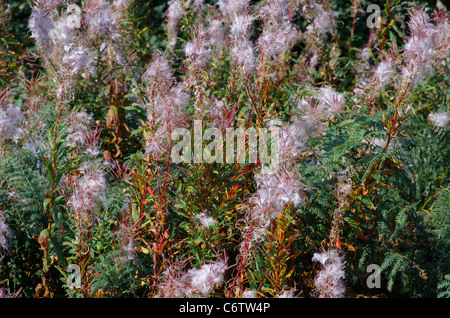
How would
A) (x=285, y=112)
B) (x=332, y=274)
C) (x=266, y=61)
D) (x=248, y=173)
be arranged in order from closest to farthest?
(x=332, y=274) → (x=266, y=61) → (x=248, y=173) → (x=285, y=112)

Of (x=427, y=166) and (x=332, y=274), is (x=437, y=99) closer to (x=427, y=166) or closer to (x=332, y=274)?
(x=427, y=166)

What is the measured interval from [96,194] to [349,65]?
7.93ft

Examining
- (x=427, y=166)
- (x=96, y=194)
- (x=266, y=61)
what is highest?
(x=266, y=61)

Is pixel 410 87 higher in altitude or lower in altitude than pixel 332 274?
higher

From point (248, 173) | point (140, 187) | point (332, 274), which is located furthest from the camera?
point (248, 173)

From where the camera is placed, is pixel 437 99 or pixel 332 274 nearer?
pixel 332 274

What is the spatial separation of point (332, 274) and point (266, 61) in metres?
1.16

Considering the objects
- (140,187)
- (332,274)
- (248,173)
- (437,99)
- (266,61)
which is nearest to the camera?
(332,274)

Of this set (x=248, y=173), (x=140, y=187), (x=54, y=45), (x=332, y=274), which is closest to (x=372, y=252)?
(x=332, y=274)

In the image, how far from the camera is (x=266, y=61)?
8.34 ft
